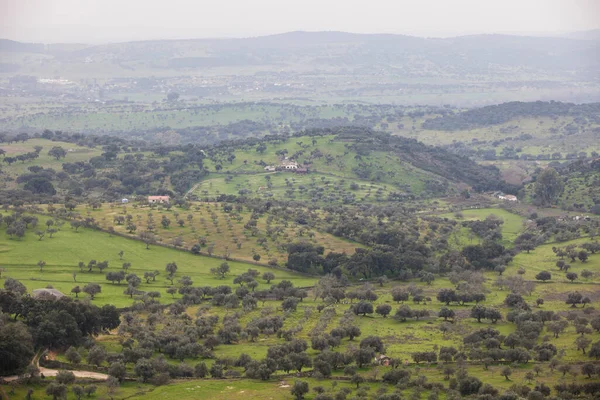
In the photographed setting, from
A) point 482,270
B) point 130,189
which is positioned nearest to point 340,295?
point 482,270

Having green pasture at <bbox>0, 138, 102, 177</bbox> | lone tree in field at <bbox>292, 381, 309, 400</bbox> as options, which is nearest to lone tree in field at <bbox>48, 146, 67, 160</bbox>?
green pasture at <bbox>0, 138, 102, 177</bbox>

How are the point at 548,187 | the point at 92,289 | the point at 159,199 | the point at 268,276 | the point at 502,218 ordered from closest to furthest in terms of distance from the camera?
the point at 92,289 → the point at 268,276 → the point at 159,199 → the point at 502,218 → the point at 548,187

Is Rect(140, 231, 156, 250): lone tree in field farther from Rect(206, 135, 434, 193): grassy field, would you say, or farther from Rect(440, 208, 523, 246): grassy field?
Rect(206, 135, 434, 193): grassy field

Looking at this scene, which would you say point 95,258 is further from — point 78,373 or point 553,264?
point 553,264

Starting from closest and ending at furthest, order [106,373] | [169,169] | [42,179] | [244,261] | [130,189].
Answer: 1. [106,373]
2. [244,261]
3. [42,179]
4. [130,189]
5. [169,169]

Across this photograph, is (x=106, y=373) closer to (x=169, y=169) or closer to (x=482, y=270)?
(x=482, y=270)

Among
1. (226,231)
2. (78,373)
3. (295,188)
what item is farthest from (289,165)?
(78,373)

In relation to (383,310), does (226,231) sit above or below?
above

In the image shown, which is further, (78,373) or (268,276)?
(268,276)

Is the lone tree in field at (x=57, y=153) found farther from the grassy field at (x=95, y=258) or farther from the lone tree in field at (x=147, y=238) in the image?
the lone tree in field at (x=147, y=238)
